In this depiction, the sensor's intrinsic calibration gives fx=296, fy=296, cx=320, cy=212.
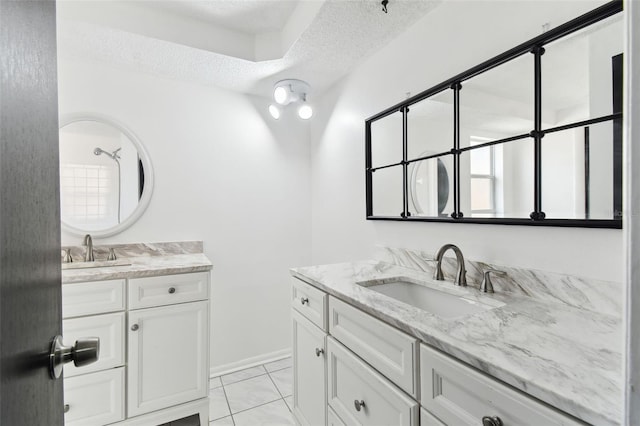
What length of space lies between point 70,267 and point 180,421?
1150mm

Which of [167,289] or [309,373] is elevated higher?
[167,289]

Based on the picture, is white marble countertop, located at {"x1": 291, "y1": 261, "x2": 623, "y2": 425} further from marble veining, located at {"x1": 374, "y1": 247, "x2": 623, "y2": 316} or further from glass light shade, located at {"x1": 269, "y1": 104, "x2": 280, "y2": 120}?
glass light shade, located at {"x1": 269, "y1": 104, "x2": 280, "y2": 120}

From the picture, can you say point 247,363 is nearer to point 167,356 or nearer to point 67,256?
point 167,356

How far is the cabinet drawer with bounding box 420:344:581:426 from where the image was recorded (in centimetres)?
60

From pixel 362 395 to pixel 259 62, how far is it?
201 cm

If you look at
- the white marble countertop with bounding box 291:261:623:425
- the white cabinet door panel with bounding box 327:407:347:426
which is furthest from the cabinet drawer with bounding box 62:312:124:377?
the white marble countertop with bounding box 291:261:623:425

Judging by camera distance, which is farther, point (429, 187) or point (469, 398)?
point (429, 187)

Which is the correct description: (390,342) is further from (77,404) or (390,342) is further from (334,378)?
(77,404)

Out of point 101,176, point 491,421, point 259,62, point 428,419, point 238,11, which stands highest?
point 238,11

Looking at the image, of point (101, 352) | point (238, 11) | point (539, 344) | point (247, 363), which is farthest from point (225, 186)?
point (539, 344)

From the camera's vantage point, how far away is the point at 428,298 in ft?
4.52

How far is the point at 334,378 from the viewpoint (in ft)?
4.30

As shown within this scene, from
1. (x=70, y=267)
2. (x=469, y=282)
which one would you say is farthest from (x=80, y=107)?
(x=469, y=282)

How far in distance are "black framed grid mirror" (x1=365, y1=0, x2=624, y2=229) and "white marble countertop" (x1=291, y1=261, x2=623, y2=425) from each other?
32 cm
